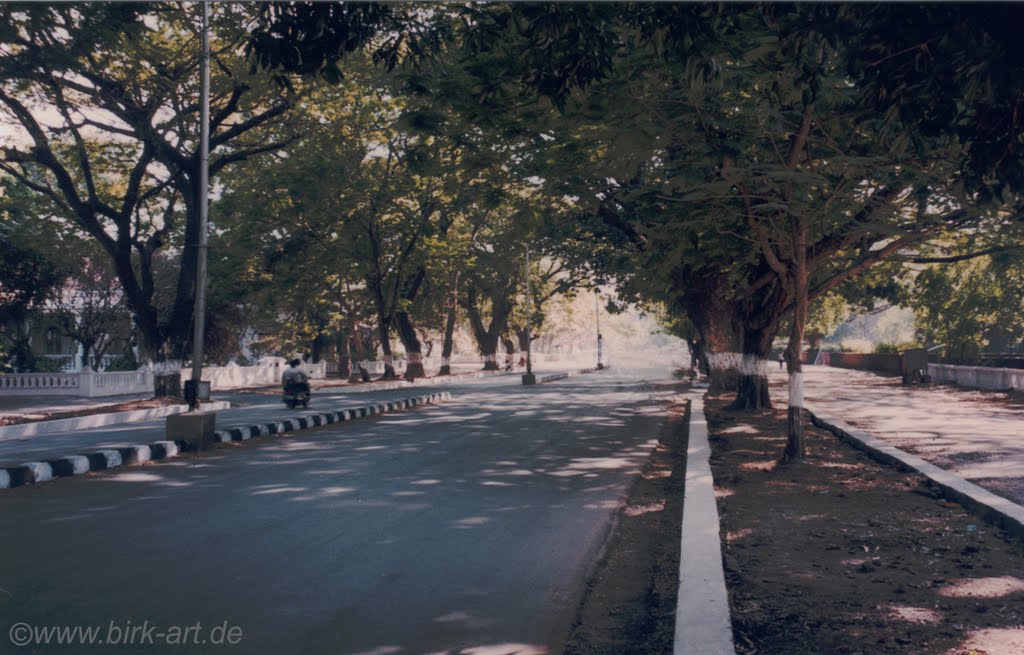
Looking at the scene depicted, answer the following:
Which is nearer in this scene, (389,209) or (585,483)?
(585,483)

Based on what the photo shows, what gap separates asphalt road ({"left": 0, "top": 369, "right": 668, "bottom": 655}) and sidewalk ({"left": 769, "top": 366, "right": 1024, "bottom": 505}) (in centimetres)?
385

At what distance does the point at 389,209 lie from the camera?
34.0 m

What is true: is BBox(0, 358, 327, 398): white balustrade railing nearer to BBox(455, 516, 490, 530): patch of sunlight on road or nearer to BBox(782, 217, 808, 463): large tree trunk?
BBox(782, 217, 808, 463): large tree trunk

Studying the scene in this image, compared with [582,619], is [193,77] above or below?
above

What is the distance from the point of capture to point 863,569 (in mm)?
5457

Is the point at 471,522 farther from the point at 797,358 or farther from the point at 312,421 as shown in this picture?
the point at 312,421

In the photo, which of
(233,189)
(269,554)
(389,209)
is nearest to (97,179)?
(233,189)

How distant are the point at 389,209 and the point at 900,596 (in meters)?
30.7

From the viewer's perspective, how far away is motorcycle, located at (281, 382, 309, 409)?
21.1 m

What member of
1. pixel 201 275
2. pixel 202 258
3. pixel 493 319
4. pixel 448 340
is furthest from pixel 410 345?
pixel 201 275

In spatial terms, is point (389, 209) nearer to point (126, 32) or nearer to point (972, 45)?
point (126, 32)

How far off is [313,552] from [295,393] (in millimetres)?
15717

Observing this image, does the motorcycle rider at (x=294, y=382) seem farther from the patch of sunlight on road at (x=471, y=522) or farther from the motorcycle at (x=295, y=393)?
the patch of sunlight on road at (x=471, y=522)

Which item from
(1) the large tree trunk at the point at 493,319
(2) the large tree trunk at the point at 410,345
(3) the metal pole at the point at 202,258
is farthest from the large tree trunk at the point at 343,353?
(3) the metal pole at the point at 202,258
